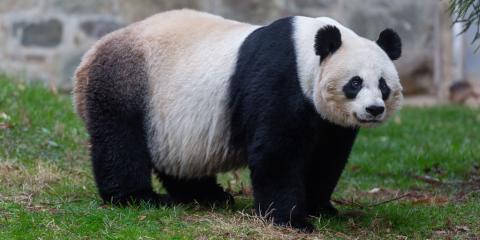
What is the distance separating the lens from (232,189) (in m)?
8.00

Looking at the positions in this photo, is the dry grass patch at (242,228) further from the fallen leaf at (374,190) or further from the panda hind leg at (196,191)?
the fallen leaf at (374,190)

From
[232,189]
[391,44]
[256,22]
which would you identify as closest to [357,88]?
[391,44]

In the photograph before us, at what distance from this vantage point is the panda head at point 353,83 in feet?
18.6

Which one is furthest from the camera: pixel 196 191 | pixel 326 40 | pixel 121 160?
pixel 196 191

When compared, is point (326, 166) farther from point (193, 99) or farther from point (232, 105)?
point (193, 99)

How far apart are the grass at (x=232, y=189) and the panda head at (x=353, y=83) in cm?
86

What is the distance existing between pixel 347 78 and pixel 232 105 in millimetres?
959

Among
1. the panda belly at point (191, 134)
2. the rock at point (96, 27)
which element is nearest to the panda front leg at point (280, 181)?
the panda belly at point (191, 134)

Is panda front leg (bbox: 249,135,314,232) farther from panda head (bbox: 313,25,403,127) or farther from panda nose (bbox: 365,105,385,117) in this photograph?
panda nose (bbox: 365,105,385,117)

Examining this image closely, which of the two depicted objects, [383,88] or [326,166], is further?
[326,166]

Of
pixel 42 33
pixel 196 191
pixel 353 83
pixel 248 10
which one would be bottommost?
pixel 196 191

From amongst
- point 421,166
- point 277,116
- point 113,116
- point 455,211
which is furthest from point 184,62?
point 421,166

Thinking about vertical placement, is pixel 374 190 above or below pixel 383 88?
below

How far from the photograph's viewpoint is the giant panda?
5.84 metres
